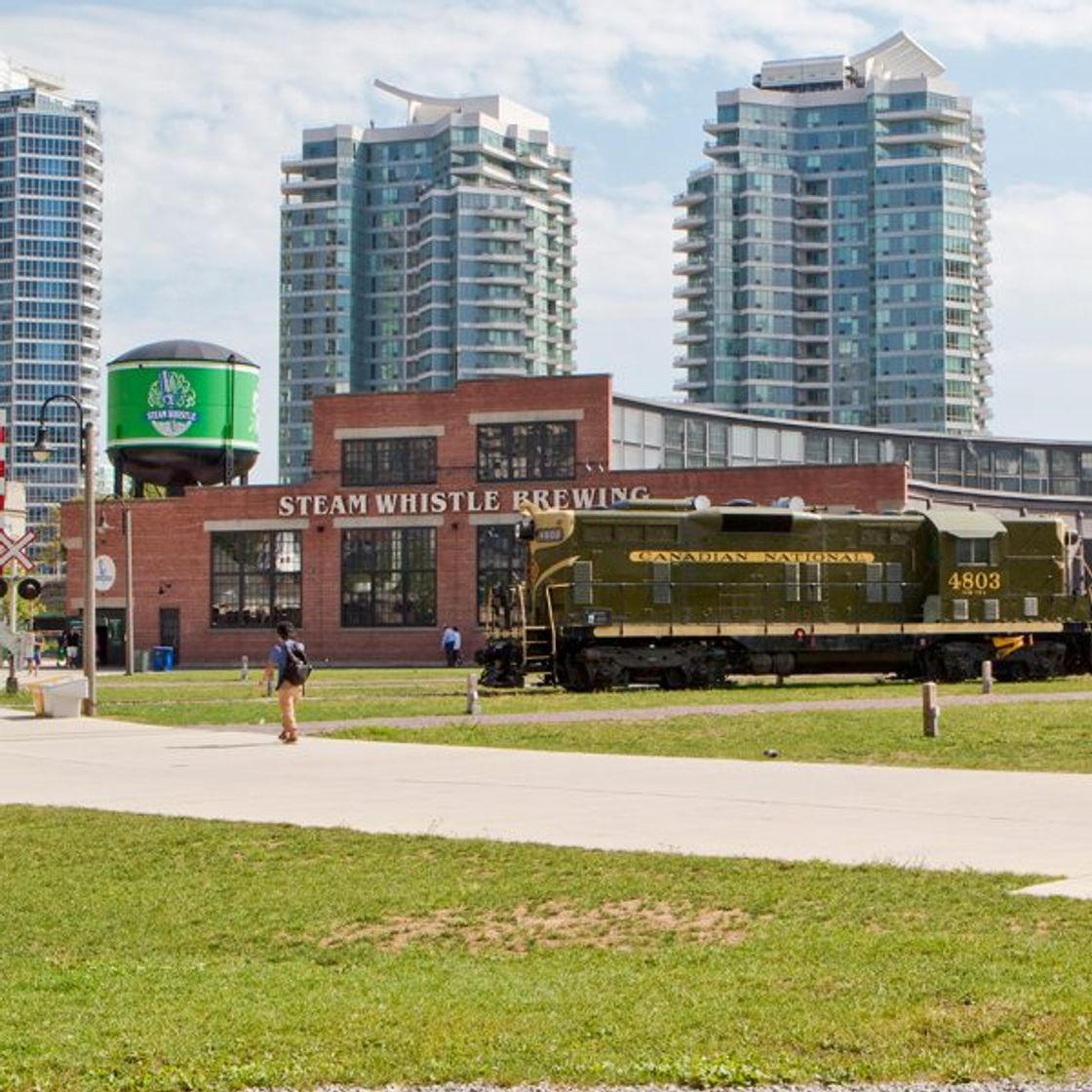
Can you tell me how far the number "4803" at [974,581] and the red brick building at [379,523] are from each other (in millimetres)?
25969

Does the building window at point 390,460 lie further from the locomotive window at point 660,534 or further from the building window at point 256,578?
the locomotive window at point 660,534

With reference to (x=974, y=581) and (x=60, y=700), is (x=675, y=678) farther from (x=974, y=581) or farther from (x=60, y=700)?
(x=60, y=700)

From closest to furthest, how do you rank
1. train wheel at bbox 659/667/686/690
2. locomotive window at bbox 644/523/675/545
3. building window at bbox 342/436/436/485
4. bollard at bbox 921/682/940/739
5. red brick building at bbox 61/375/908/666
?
bollard at bbox 921/682/940/739, train wheel at bbox 659/667/686/690, locomotive window at bbox 644/523/675/545, red brick building at bbox 61/375/908/666, building window at bbox 342/436/436/485

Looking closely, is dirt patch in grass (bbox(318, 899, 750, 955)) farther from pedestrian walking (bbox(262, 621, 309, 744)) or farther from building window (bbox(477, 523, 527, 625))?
building window (bbox(477, 523, 527, 625))

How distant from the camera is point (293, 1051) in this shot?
9547 mm

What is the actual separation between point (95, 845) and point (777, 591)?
106 feet

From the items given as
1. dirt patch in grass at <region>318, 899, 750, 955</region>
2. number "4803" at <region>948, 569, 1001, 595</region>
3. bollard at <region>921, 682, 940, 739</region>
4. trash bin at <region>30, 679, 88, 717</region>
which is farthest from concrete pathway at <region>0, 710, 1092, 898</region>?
number "4803" at <region>948, 569, 1001, 595</region>

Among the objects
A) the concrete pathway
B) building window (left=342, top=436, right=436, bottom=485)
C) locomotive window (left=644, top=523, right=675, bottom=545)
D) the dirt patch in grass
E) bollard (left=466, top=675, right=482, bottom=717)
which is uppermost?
building window (left=342, top=436, right=436, bottom=485)

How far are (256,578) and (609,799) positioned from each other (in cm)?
6156

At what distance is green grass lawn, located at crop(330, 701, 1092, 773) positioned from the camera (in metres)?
27.7

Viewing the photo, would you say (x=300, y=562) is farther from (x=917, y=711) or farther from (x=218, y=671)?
(x=917, y=711)

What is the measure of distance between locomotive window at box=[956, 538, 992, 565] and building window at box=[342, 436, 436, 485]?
33.8 meters

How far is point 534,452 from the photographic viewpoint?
259 feet

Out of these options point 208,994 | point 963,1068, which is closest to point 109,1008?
point 208,994
